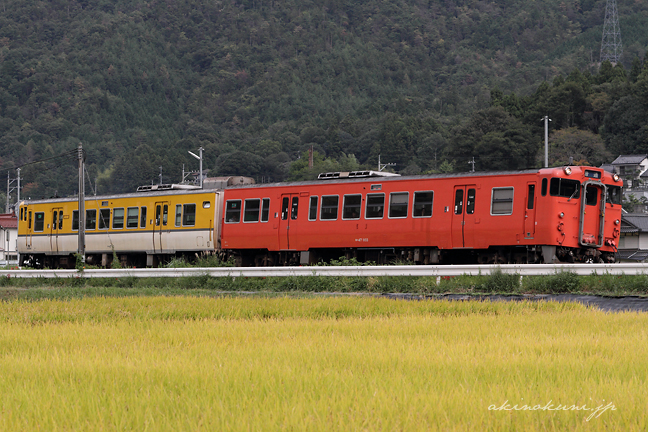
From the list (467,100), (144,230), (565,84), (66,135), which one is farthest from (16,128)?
(144,230)

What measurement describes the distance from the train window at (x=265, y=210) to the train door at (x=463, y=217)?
6.28 meters

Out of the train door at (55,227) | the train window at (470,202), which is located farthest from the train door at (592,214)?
the train door at (55,227)

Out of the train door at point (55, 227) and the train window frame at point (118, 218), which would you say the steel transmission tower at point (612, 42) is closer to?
the train door at point (55, 227)

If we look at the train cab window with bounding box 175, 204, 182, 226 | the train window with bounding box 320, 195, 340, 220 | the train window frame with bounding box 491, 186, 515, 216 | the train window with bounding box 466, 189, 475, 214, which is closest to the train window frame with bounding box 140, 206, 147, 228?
the train cab window with bounding box 175, 204, 182, 226

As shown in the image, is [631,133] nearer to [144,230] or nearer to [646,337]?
[144,230]

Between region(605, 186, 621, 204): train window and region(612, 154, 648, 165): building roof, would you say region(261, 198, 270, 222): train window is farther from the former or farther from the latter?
region(612, 154, 648, 165): building roof

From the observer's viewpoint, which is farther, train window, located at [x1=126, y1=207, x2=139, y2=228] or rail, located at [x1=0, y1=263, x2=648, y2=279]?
train window, located at [x1=126, y1=207, x2=139, y2=228]

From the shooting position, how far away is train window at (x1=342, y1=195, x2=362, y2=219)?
2427cm

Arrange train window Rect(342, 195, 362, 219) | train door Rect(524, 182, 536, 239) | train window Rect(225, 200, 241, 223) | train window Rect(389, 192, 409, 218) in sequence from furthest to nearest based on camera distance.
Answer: train window Rect(225, 200, 241, 223), train window Rect(342, 195, 362, 219), train window Rect(389, 192, 409, 218), train door Rect(524, 182, 536, 239)

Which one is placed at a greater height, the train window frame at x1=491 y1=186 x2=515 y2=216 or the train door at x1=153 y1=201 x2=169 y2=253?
the train window frame at x1=491 y1=186 x2=515 y2=216

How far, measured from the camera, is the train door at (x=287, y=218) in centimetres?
2547

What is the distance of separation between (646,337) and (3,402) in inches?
264

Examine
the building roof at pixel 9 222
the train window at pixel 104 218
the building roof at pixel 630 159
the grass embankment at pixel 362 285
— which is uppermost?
the building roof at pixel 630 159

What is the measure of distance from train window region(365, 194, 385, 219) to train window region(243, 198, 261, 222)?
4.01m
